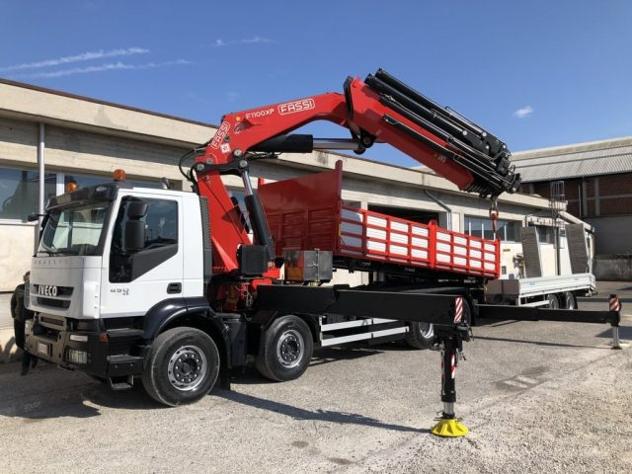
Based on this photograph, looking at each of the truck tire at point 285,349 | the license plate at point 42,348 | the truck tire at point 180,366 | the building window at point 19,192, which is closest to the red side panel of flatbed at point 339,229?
the truck tire at point 285,349

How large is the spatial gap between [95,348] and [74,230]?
1.54 meters

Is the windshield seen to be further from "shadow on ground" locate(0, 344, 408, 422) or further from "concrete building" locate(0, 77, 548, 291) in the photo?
"concrete building" locate(0, 77, 548, 291)

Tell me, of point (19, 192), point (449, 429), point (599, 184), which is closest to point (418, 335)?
point (449, 429)

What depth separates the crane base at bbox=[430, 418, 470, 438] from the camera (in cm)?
519

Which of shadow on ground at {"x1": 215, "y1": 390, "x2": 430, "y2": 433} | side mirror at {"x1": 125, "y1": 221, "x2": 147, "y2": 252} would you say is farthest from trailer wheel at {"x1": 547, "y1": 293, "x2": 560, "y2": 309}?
side mirror at {"x1": 125, "y1": 221, "x2": 147, "y2": 252}

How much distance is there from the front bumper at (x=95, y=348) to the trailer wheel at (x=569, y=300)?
12837mm

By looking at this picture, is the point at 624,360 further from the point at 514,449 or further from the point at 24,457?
the point at 24,457

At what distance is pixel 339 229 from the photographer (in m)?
8.56

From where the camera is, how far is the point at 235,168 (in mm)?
7750

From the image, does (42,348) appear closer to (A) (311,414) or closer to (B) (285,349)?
(B) (285,349)

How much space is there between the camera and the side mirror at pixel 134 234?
597cm

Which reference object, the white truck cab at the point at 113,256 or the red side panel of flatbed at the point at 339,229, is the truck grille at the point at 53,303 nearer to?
the white truck cab at the point at 113,256

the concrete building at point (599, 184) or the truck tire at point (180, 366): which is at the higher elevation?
the concrete building at point (599, 184)

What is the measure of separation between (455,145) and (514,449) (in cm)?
473
